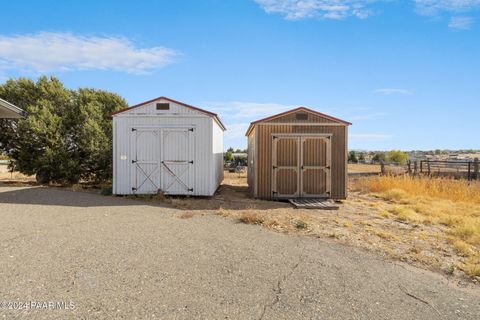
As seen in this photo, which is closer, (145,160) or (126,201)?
(126,201)

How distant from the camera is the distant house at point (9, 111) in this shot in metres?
11.8

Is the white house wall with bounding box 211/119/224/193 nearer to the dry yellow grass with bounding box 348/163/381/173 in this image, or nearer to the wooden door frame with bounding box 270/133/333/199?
the wooden door frame with bounding box 270/133/333/199

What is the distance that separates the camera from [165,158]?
10.7m

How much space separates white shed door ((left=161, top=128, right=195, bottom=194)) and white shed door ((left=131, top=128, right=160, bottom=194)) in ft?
Result: 0.84

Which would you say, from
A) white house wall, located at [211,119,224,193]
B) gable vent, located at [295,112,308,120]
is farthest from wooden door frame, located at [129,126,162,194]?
gable vent, located at [295,112,308,120]

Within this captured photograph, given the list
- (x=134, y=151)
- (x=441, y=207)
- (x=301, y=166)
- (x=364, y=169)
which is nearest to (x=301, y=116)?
(x=301, y=166)

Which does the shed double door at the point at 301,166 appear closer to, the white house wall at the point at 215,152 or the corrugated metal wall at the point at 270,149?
the corrugated metal wall at the point at 270,149

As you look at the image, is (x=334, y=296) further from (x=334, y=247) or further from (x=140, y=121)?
(x=140, y=121)

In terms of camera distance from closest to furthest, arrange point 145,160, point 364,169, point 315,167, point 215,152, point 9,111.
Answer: point 315,167 < point 145,160 < point 215,152 < point 9,111 < point 364,169

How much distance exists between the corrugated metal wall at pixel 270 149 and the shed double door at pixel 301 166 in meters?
0.17

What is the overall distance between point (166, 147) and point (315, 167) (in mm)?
5268

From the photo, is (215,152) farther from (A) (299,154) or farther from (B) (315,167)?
(B) (315,167)

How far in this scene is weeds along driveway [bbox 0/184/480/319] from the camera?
3.19 m

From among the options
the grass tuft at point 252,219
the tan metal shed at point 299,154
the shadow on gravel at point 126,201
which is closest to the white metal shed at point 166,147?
the shadow on gravel at point 126,201
